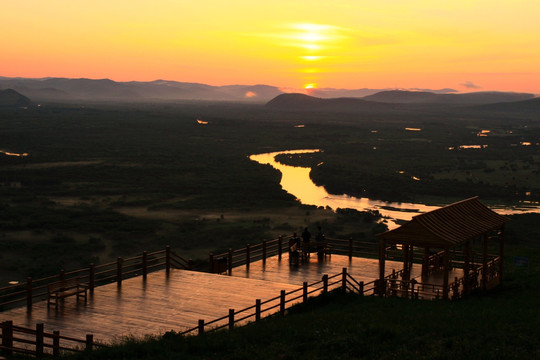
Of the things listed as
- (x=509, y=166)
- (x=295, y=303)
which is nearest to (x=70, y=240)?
(x=295, y=303)

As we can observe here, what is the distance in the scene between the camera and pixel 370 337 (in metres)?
13.4

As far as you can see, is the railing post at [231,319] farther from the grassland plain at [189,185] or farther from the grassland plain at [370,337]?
the grassland plain at [189,185]

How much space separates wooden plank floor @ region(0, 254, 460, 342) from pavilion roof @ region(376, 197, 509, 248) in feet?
7.17

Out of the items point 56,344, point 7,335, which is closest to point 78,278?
point 7,335

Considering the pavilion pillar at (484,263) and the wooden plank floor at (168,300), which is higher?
the pavilion pillar at (484,263)

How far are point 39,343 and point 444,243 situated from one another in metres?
10.7

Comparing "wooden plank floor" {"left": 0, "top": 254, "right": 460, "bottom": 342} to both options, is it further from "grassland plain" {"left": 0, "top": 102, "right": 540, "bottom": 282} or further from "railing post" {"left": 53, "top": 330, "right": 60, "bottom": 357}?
"grassland plain" {"left": 0, "top": 102, "right": 540, "bottom": 282}

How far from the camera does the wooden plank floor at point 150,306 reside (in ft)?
50.8

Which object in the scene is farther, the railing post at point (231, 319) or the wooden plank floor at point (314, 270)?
the wooden plank floor at point (314, 270)

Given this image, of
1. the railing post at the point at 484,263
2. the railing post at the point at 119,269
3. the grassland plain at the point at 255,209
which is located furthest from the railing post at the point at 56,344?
the railing post at the point at 484,263

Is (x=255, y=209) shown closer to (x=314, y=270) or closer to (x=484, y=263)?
(x=314, y=270)

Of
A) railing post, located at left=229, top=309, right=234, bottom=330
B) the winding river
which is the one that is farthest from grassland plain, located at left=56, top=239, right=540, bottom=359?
Answer: the winding river

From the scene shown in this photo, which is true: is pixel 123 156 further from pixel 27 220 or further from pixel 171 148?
pixel 27 220

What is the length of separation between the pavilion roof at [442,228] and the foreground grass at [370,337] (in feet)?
6.82
